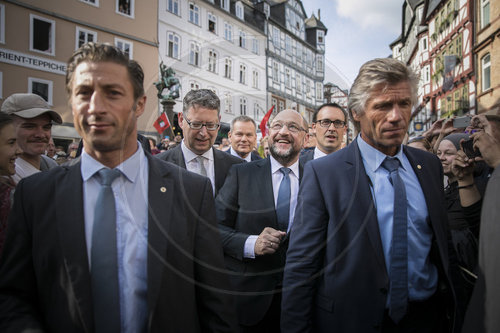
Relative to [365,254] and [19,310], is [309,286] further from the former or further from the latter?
[19,310]

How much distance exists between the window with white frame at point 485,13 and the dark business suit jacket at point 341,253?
67.4 feet

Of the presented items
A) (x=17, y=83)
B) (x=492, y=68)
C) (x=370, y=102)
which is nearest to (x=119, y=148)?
(x=370, y=102)

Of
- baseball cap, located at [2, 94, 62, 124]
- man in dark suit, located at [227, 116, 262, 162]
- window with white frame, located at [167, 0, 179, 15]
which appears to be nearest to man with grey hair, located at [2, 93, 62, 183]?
baseball cap, located at [2, 94, 62, 124]

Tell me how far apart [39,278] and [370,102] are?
6.46 feet

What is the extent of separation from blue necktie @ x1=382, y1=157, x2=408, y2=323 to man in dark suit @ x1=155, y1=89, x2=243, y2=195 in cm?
182

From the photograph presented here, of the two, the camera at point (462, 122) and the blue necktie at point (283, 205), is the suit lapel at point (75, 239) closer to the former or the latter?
the blue necktie at point (283, 205)

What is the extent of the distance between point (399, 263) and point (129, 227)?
1456mm

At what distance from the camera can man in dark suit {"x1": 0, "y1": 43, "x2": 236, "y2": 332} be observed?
4.61ft

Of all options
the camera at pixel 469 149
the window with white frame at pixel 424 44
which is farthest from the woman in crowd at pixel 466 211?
the window with white frame at pixel 424 44

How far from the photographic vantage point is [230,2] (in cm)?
2550

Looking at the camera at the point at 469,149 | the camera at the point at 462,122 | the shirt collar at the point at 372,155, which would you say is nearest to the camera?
the shirt collar at the point at 372,155

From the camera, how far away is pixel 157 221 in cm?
155

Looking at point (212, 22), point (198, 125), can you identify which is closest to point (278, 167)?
point (198, 125)

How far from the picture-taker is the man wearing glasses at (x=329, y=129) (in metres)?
4.07
